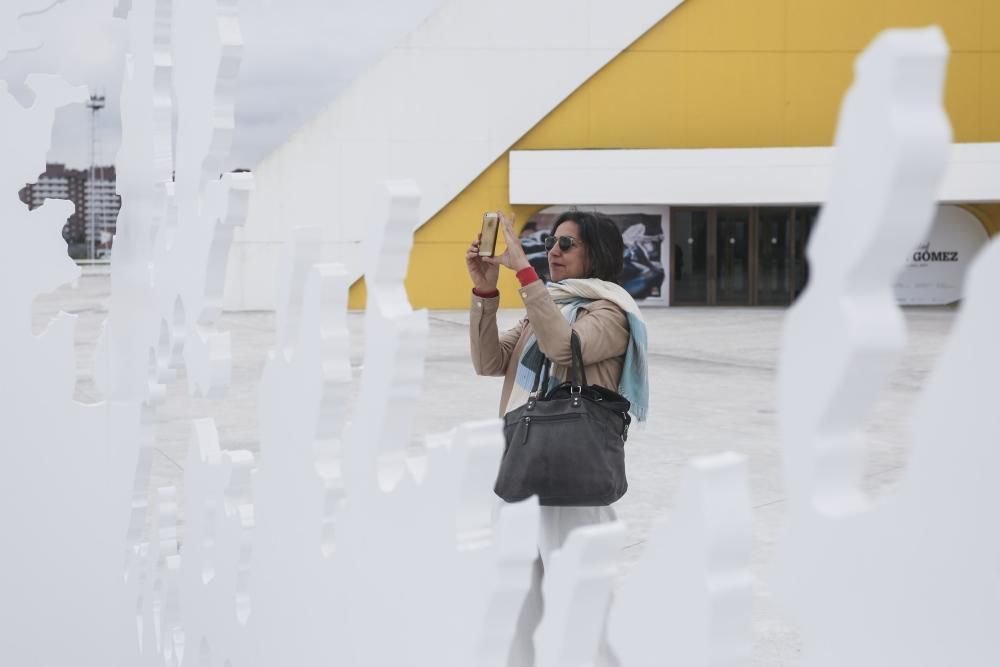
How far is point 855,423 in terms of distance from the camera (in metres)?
0.87

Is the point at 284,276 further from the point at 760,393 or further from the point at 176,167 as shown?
the point at 760,393

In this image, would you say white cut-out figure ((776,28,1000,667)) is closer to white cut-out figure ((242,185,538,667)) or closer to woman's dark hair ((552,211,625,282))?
white cut-out figure ((242,185,538,667))

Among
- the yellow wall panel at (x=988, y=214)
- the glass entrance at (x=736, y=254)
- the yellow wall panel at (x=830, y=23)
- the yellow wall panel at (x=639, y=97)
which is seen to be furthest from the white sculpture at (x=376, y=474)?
the yellow wall panel at (x=988, y=214)

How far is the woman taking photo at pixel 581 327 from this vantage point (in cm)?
292

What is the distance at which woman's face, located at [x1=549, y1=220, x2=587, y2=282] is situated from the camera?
9.95 ft

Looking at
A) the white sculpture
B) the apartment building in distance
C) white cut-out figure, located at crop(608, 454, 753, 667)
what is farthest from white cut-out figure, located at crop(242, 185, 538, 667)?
the apartment building in distance

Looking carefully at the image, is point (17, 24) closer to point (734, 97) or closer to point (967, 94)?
point (734, 97)

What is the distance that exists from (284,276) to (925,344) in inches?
558

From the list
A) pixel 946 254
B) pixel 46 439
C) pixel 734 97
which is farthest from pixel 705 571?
pixel 946 254

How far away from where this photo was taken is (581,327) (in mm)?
2906

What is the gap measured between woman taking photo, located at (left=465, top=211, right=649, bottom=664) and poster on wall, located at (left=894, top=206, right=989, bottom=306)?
2133cm

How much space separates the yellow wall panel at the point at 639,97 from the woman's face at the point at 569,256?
19.3 metres

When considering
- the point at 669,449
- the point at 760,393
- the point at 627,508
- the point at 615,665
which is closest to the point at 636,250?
the point at 760,393

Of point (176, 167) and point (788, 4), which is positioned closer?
point (176, 167)
